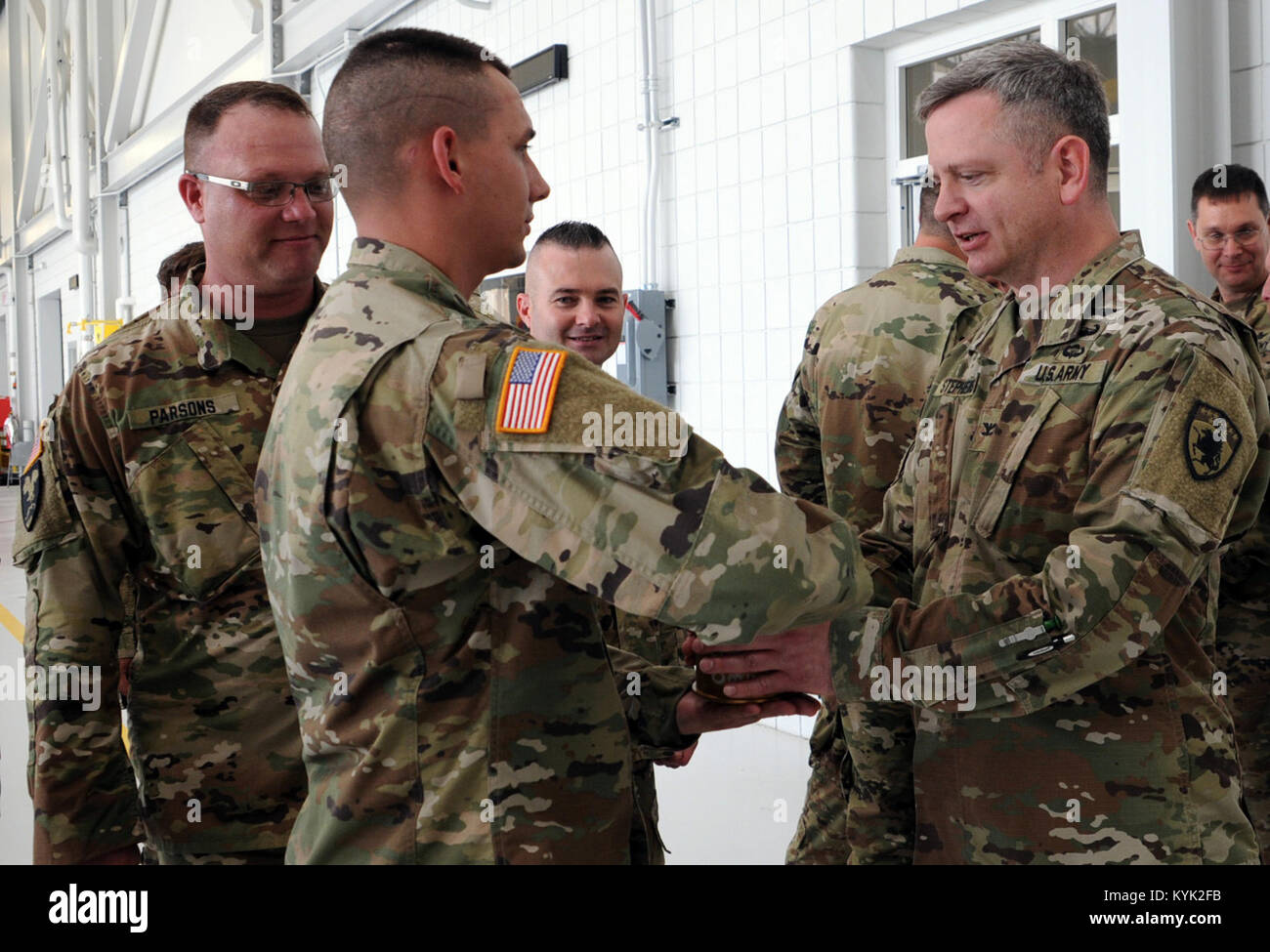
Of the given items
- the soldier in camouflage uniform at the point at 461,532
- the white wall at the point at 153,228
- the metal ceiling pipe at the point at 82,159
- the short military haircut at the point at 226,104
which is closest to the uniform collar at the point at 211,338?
the short military haircut at the point at 226,104

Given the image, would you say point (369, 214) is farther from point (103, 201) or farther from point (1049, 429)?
point (103, 201)

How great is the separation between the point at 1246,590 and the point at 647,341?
3.23 m

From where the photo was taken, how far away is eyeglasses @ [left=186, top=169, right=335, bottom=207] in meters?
2.21

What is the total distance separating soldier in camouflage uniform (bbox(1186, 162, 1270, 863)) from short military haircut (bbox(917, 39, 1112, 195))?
129 cm

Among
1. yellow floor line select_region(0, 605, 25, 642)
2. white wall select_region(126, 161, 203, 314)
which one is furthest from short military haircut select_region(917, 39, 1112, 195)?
white wall select_region(126, 161, 203, 314)

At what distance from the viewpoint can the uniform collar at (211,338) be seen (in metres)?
2.23

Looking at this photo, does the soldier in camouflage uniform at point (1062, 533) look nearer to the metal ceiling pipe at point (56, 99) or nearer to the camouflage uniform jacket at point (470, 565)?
the camouflage uniform jacket at point (470, 565)

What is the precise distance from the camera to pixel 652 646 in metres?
2.54

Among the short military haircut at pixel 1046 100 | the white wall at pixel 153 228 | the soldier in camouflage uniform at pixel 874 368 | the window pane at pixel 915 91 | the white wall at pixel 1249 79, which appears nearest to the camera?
the short military haircut at pixel 1046 100

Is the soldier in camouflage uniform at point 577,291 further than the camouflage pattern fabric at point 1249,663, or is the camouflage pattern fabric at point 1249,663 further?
the soldier in camouflage uniform at point 577,291

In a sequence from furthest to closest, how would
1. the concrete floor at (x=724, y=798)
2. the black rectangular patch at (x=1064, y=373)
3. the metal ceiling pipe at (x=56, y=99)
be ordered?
the metal ceiling pipe at (x=56, y=99)
the concrete floor at (x=724, y=798)
the black rectangular patch at (x=1064, y=373)

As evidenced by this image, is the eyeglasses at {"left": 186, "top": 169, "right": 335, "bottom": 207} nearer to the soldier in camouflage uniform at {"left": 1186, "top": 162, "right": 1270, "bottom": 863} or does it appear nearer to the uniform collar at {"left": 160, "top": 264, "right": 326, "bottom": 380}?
the uniform collar at {"left": 160, "top": 264, "right": 326, "bottom": 380}

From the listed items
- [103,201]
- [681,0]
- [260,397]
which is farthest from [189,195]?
[103,201]
